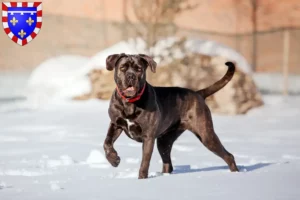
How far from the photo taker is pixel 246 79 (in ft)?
40.4

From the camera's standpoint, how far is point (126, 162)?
652 centimetres

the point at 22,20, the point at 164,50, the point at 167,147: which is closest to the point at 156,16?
the point at 164,50

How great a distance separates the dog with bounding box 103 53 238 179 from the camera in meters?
4.89

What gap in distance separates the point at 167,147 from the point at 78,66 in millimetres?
8375

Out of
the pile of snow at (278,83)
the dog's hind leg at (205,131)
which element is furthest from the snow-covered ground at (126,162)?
the pile of snow at (278,83)

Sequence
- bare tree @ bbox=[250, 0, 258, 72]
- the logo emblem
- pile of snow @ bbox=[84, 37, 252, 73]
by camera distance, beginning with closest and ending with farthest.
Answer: the logo emblem, pile of snow @ bbox=[84, 37, 252, 73], bare tree @ bbox=[250, 0, 258, 72]

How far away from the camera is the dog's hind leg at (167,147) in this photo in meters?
5.71

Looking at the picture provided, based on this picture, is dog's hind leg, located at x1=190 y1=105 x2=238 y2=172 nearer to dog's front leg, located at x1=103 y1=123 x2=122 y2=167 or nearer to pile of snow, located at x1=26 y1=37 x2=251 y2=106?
dog's front leg, located at x1=103 y1=123 x2=122 y2=167

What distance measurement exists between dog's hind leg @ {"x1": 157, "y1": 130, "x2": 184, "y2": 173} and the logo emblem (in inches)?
83.8

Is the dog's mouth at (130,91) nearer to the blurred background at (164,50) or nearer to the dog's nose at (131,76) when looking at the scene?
the dog's nose at (131,76)

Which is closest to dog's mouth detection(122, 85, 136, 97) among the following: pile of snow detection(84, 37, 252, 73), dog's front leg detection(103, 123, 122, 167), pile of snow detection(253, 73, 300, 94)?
dog's front leg detection(103, 123, 122, 167)

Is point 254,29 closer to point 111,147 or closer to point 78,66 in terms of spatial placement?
point 78,66

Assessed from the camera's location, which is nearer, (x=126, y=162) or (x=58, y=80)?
(x=126, y=162)

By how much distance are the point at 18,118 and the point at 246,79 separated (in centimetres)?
450
